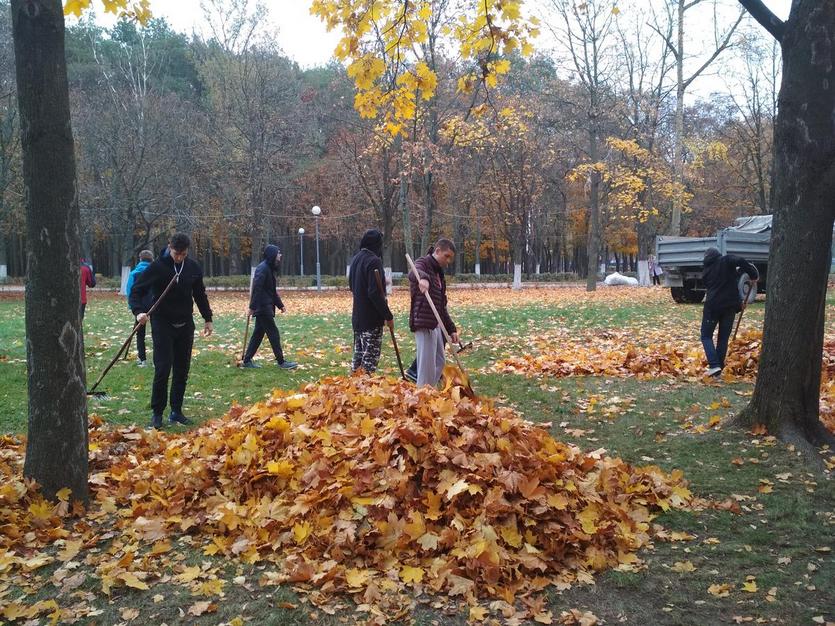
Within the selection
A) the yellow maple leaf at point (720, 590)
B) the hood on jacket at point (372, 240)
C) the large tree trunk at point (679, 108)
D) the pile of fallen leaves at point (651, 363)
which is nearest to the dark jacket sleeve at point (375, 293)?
the hood on jacket at point (372, 240)

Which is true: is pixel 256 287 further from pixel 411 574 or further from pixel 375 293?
pixel 411 574

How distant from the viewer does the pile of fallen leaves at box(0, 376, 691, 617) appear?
3.41 meters

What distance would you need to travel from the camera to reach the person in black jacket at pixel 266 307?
9695 mm

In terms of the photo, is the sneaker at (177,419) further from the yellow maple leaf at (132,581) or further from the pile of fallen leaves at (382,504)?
the yellow maple leaf at (132,581)

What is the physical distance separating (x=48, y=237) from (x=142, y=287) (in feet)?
9.48

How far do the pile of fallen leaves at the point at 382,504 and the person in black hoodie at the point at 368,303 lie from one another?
2263 millimetres

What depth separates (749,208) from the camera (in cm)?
4231

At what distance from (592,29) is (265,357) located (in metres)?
20.8

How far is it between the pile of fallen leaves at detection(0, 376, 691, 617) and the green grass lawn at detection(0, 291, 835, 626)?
160 mm

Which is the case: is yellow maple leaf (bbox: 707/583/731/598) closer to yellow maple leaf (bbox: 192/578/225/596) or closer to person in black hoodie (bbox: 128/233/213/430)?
yellow maple leaf (bbox: 192/578/225/596)

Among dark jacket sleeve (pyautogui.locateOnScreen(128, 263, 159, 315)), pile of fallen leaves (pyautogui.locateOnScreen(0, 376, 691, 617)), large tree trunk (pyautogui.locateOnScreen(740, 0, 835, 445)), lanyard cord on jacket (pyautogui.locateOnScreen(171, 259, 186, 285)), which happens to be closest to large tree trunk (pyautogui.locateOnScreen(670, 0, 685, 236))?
large tree trunk (pyautogui.locateOnScreen(740, 0, 835, 445))

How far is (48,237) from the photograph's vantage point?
12.8ft

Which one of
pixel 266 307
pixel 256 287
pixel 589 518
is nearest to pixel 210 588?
pixel 589 518

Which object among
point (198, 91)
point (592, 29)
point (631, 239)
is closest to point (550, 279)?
point (631, 239)
